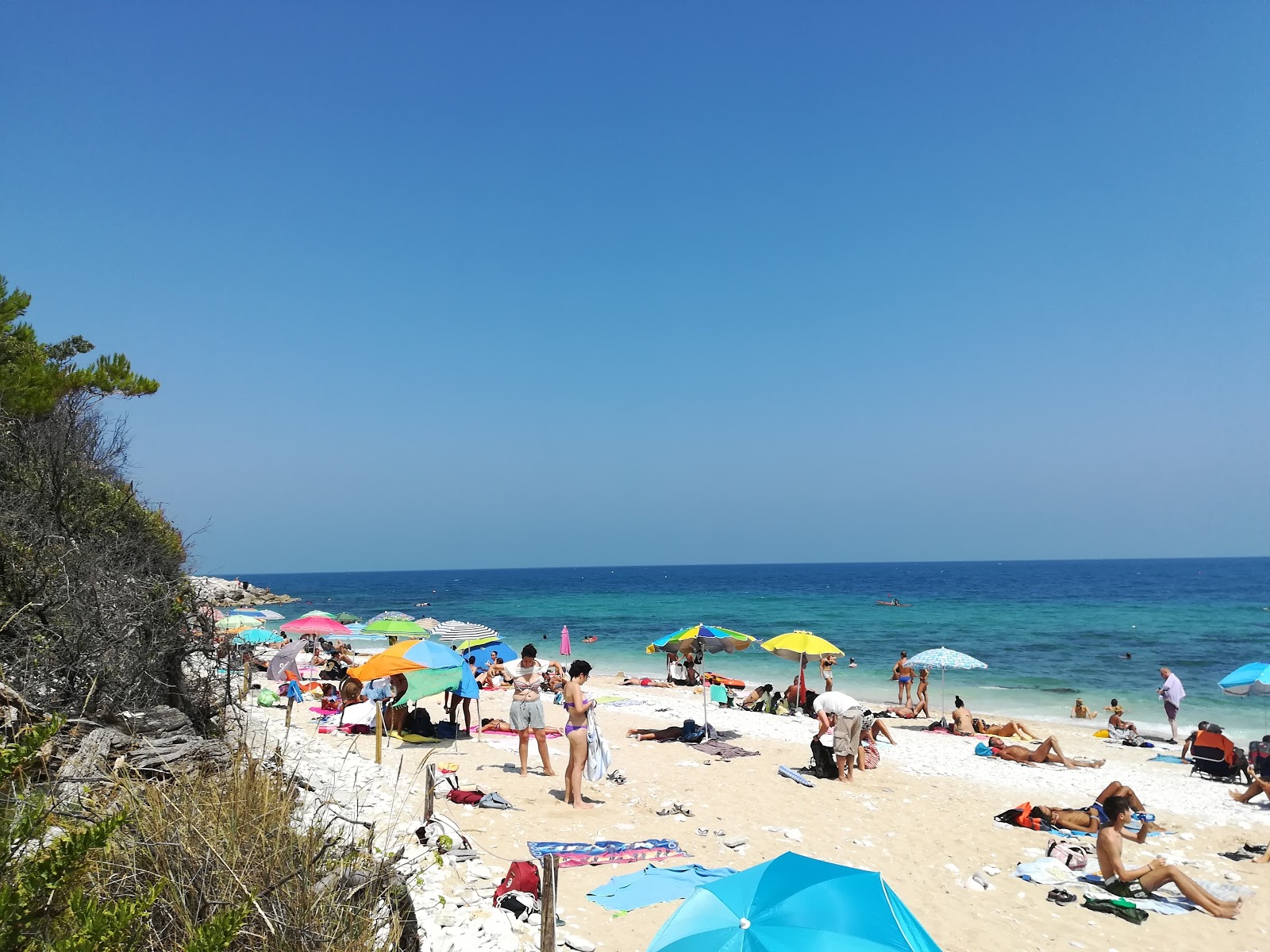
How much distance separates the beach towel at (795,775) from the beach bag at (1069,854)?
340cm

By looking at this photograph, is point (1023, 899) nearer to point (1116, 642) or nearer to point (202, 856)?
→ point (202, 856)

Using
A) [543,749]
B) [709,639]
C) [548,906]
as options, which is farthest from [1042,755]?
[548,906]

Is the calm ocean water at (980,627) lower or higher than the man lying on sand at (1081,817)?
lower

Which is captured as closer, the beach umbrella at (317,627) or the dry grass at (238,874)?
the dry grass at (238,874)

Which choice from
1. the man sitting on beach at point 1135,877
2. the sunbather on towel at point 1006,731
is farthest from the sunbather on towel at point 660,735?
the man sitting on beach at point 1135,877

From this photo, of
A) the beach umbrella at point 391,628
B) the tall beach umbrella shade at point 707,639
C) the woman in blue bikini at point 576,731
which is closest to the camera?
the woman in blue bikini at point 576,731

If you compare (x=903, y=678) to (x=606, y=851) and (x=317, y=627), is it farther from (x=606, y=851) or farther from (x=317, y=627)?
(x=317, y=627)

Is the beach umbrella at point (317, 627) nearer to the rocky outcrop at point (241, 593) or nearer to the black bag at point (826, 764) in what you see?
the black bag at point (826, 764)

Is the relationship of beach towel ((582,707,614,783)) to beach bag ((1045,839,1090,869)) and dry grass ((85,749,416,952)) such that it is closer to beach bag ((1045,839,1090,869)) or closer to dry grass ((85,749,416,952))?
dry grass ((85,749,416,952))

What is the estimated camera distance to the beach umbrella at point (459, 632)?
58.6 feet

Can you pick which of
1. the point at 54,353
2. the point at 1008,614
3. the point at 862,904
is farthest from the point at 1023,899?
the point at 1008,614

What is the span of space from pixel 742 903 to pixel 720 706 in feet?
51.6

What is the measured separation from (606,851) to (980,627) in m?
46.4

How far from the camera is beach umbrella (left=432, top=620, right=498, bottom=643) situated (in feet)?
58.6
